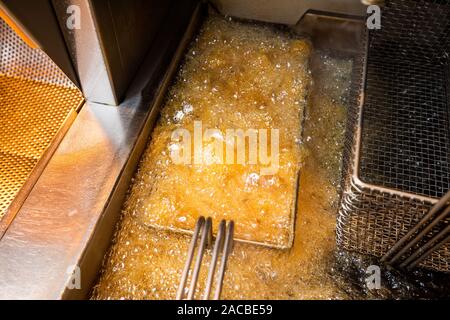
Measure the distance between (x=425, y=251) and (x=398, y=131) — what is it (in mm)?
768

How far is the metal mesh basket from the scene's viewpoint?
1784 millimetres

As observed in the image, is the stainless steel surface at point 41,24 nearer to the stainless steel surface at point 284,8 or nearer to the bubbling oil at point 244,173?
the bubbling oil at point 244,173

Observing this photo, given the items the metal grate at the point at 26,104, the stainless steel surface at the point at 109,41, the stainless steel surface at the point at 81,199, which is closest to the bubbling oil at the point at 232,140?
the stainless steel surface at the point at 81,199

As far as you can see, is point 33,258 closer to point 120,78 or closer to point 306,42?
point 120,78

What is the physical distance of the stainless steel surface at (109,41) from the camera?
1739mm

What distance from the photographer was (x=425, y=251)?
171cm

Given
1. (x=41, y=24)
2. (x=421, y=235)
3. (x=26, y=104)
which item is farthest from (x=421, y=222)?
(x=26, y=104)

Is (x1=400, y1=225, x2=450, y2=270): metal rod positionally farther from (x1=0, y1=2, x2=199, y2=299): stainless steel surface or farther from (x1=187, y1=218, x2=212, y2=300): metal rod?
(x1=0, y1=2, x2=199, y2=299): stainless steel surface

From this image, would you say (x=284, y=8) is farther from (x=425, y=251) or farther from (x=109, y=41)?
(x=425, y=251)

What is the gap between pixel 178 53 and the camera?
8.16ft

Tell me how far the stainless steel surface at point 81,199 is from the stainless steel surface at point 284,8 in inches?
32.4

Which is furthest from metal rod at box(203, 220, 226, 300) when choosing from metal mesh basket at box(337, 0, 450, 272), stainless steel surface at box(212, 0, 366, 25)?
stainless steel surface at box(212, 0, 366, 25)

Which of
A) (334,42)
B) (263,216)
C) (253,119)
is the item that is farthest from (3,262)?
(334,42)

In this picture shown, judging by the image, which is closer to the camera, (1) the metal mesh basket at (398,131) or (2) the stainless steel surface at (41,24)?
(2) the stainless steel surface at (41,24)
